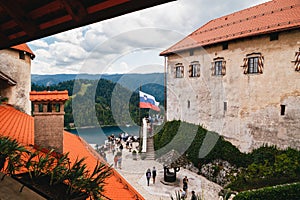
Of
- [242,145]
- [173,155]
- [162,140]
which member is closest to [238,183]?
[242,145]

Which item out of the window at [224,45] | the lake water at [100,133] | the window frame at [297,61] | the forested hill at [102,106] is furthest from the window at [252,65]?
the forested hill at [102,106]

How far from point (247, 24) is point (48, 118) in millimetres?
13587

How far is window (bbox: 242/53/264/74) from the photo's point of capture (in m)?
12.8

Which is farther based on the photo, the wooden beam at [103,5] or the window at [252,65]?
the window at [252,65]

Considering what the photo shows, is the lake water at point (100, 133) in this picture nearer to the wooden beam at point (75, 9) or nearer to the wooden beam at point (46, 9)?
the wooden beam at point (46, 9)

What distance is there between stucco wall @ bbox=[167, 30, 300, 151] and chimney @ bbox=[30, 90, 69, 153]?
37.4 ft

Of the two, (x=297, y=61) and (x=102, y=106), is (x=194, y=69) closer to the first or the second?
(x=297, y=61)

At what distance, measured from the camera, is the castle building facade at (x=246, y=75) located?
11688 millimetres

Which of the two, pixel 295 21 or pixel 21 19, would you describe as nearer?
pixel 21 19

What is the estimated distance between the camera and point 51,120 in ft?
16.1

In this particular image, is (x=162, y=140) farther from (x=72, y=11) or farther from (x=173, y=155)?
(x=72, y=11)

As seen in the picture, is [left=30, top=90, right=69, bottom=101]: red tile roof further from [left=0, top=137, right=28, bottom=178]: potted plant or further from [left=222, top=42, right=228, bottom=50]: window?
[left=222, top=42, right=228, bottom=50]: window

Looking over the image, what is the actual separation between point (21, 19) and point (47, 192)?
1997mm

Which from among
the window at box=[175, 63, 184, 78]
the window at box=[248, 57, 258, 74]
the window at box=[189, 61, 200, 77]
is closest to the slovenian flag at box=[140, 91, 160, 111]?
the window at box=[175, 63, 184, 78]
